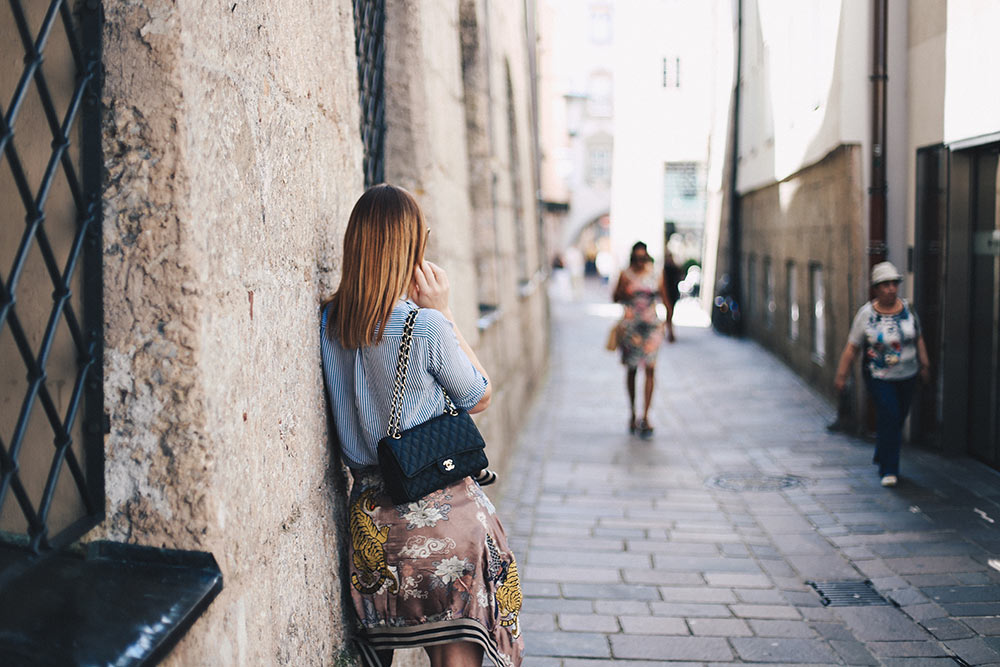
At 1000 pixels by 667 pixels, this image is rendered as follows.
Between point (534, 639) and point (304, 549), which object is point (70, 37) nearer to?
point (304, 549)

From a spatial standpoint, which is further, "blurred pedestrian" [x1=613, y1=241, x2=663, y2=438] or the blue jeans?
"blurred pedestrian" [x1=613, y1=241, x2=663, y2=438]

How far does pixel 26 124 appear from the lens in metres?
2.11

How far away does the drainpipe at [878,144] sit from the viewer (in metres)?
9.27

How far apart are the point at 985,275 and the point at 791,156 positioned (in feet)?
18.7

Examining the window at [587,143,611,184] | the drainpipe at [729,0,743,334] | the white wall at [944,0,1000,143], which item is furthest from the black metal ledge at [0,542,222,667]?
the window at [587,143,611,184]

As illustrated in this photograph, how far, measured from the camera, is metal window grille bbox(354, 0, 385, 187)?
5027 millimetres

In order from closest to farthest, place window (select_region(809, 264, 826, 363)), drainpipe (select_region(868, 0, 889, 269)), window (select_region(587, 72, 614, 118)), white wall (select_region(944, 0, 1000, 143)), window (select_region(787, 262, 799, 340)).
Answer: white wall (select_region(944, 0, 1000, 143))
drainpipe (select_region(868, 0, 889, 269))
window (select_region(809, 264, 826, 363))
window (select_region(787, 262, 799, 340))
window (select_region(587, 72, 614, 118))

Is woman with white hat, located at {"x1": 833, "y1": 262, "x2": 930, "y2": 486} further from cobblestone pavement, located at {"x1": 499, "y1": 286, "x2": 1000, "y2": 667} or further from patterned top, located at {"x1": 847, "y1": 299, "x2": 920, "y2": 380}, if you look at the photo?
cobblestone pavement, located at {"x1": 499, "y1": 286, "x2": 1000, "y2": 667}

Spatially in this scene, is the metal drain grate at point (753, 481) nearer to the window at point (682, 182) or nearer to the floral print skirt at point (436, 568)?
the floral print skirt at point (436, 568)

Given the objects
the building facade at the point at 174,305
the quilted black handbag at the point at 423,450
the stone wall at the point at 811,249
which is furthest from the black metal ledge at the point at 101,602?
the stone wall at the point at 811,249

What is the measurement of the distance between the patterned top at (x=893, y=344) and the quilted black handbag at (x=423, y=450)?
5347 mm

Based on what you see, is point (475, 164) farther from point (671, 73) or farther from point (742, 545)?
point (671, 73)

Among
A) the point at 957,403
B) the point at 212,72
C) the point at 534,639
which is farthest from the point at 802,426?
the point at 212,72

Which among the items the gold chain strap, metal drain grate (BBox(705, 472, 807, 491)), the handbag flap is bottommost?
metal drain grate (BBox(705, 472, 807, 491))
